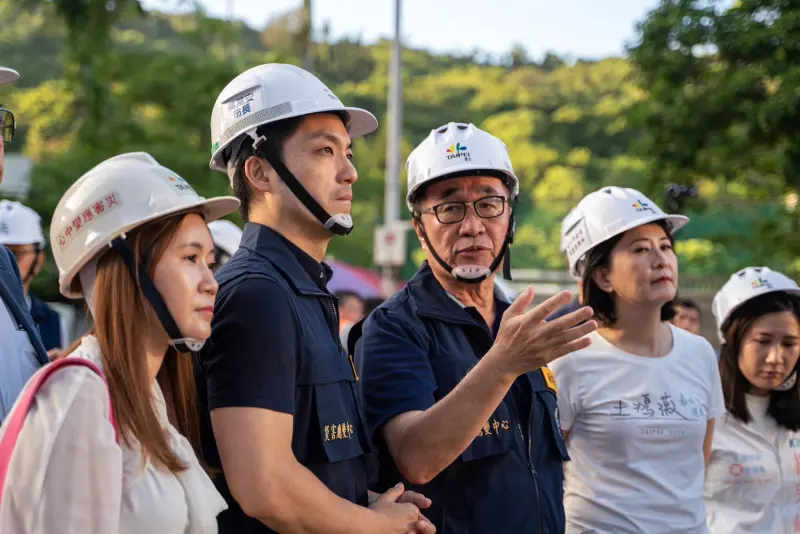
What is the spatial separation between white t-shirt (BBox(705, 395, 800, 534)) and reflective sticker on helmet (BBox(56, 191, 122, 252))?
10.9 feet

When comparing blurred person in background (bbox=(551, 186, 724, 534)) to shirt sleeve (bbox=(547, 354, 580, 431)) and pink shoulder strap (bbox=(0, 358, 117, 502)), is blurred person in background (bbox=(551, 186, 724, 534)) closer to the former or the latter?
shirt sleeve (bbox=(547, 354, 580, 431))

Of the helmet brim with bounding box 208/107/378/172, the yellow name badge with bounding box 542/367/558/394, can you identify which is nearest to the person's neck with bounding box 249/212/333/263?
the helmet brim with bounding box 208/107/378/172

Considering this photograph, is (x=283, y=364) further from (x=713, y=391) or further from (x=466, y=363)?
(x=713, y=391)

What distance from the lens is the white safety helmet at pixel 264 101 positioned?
2889 mm

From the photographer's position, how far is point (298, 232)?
2.88m

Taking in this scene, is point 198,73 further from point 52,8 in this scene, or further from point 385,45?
point 385,45

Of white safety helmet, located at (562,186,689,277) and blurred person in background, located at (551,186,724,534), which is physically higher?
white safety helmet, located at (562,186,689,277)

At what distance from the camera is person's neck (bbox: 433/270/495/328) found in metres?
3.53

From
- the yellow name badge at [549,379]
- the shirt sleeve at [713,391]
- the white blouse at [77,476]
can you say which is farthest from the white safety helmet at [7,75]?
the shirt sleeve at [713,391]

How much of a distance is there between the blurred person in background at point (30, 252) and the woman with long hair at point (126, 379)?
156 inches

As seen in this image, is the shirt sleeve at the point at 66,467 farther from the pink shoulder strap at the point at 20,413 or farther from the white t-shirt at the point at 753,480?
the white t-shirt at the point at 753,480

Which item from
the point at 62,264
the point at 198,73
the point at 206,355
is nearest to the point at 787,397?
the point at 206,355

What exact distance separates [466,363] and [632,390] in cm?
95

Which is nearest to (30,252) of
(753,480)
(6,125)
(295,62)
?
(6,125)
